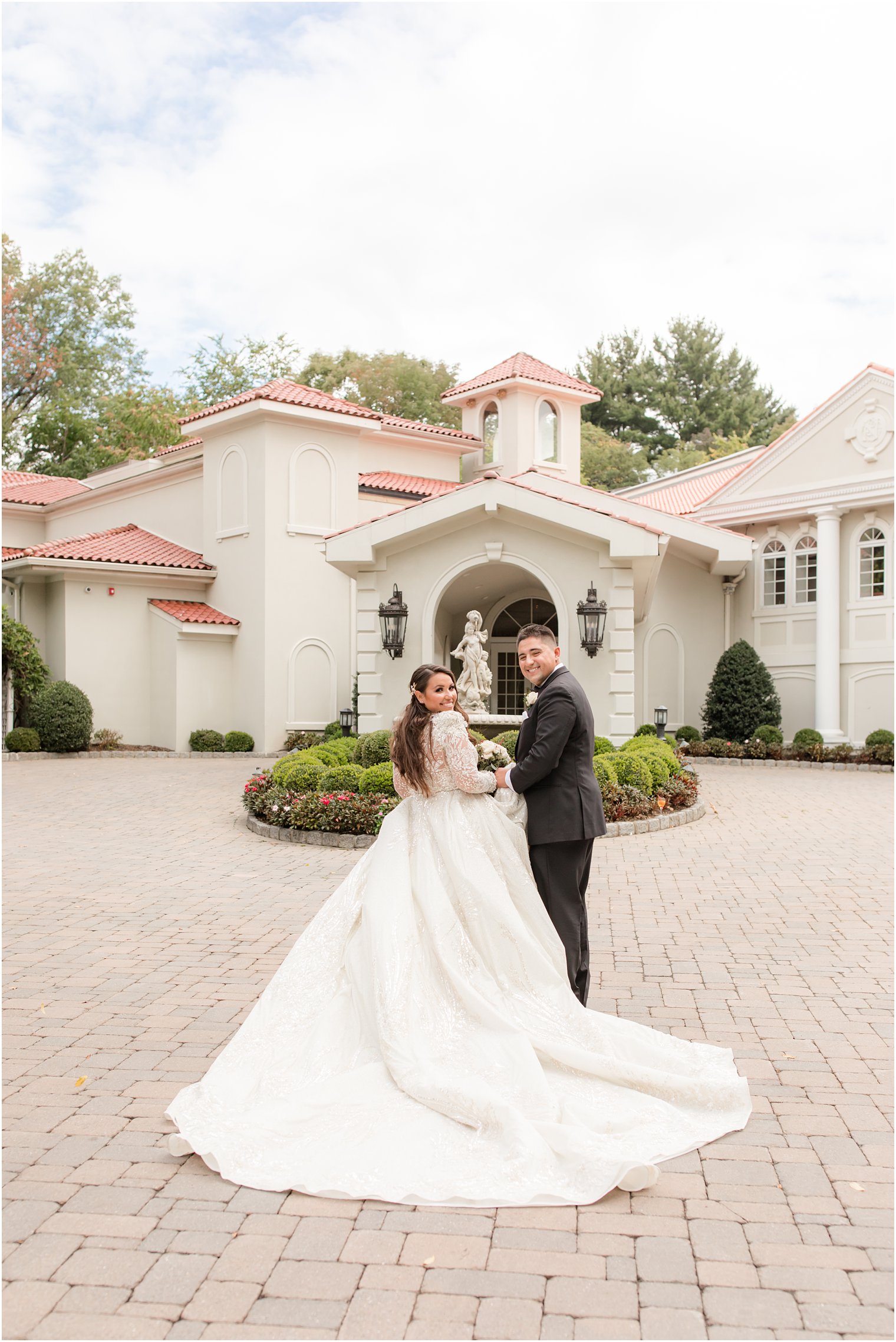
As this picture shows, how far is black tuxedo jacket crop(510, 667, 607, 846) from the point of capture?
17.4ft

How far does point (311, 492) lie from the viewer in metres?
23.3

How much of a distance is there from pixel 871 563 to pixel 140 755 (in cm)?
1629

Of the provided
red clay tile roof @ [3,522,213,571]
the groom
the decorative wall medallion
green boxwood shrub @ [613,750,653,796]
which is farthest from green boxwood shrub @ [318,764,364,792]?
the decorative wall medallion

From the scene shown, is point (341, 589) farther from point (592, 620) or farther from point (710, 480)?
point (710, 480)

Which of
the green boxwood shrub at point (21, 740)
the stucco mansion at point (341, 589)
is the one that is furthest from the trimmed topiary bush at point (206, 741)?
the green boxwood shrub at point (21, 740)

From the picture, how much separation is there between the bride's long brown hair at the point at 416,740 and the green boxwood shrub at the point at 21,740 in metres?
19.1

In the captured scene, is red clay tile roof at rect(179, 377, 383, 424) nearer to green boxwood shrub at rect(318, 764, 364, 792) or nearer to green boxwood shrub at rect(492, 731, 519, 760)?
green boxwood shrub at rect(492, 731, 519, 760)

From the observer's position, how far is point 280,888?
30.4ft

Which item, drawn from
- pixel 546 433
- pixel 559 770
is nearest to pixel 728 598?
pixel 546 433

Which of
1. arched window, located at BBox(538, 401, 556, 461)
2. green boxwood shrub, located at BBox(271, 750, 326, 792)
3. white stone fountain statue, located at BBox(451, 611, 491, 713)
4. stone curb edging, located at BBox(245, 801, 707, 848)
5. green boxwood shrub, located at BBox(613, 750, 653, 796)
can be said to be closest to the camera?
stone curb edging, located at BBox(245, 801, 707, 848)

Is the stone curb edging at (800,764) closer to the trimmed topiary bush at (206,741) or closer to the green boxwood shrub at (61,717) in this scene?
the trimmed topiary bush at (206,741)

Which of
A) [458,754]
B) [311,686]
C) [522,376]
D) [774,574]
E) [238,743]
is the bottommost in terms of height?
[238,743]

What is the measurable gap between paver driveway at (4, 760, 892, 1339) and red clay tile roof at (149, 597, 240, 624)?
1393 cm

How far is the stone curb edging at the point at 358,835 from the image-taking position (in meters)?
11.4
